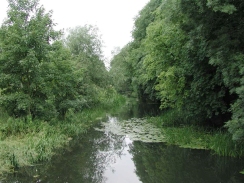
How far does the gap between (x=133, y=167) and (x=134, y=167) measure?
4 cm

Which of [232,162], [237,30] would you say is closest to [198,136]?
[232,162]

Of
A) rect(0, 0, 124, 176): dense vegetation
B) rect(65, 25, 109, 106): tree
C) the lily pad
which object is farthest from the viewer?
rect(65, 25, 109, 106): tree

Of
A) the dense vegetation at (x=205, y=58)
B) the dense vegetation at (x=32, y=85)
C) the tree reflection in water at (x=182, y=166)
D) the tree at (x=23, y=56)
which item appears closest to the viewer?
the dense vegetation at (x=205, y=58)

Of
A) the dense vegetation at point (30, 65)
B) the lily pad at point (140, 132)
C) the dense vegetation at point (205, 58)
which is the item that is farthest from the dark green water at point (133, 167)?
the dense vegetation at point (30, 65)

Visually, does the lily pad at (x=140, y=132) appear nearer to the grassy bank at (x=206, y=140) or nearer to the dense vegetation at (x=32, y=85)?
the grassy bank at (x=206, y=140)

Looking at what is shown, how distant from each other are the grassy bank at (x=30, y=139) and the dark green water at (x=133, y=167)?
1.46ft

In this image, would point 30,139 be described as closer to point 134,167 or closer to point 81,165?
point 81,165

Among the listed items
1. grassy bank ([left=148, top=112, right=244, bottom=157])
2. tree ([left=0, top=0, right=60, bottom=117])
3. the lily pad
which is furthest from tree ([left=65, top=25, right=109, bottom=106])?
grassy bank ([left=148, top=112, right=244, bottom=157])

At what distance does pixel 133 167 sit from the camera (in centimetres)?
1009

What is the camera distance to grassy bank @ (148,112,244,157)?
1056 cm

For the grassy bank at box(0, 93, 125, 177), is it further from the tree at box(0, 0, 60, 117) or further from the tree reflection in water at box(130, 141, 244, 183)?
the tree reflection in water at box(130, 141, 244, 183)

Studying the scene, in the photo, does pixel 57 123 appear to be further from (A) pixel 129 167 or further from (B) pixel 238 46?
(B) pixel 238 46

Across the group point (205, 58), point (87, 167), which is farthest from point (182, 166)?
point (205, 58)

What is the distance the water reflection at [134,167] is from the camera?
862cm
